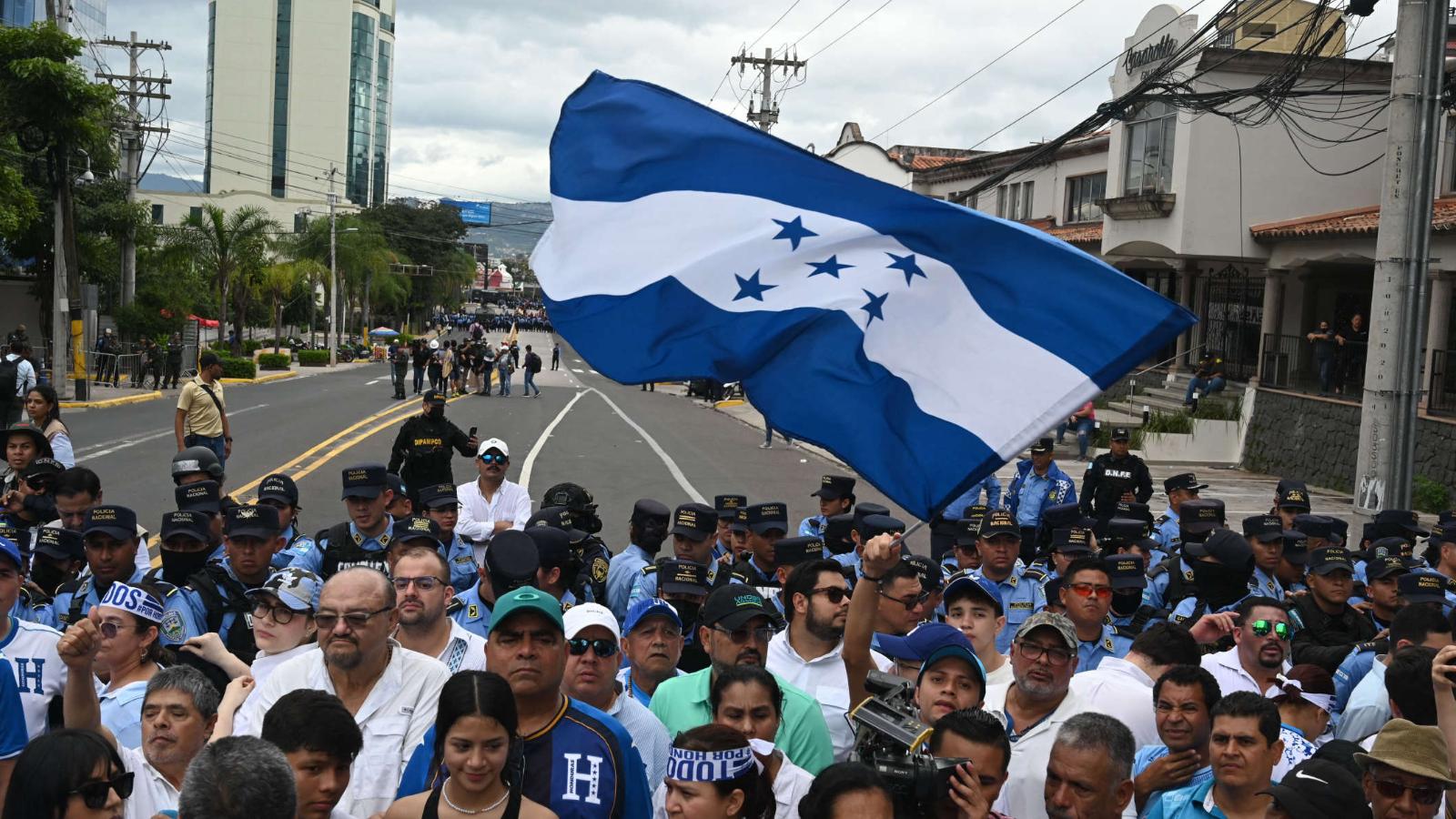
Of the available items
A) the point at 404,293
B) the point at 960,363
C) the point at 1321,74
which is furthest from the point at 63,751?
the point at 404,293

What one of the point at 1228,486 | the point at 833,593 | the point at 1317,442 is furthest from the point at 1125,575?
the point at 1317,442

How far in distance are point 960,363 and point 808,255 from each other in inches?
32.7

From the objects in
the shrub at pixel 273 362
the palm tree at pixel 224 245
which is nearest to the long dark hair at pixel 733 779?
the palm tree at pixel 224 245

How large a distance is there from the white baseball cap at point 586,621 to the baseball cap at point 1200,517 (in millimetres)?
6490

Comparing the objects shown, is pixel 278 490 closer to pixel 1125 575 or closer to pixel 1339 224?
pixel 1125 575

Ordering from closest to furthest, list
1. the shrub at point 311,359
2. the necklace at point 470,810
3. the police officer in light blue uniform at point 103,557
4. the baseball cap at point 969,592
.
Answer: the necklace at point 470,810, the baseball cap at point 969,592, the police officer in light blue uniform at point 103,557, the shrub at point 311,359

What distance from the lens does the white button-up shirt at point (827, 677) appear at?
5352 mm

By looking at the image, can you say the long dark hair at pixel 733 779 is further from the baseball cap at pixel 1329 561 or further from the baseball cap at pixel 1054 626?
the baseball cap at pixel 1329 561

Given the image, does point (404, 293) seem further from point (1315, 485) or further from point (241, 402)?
point (1315, 485)

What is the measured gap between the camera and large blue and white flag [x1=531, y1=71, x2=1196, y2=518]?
5.18 metres

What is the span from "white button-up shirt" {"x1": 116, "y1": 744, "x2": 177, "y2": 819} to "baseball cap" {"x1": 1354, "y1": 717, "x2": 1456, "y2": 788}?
12.7 feet

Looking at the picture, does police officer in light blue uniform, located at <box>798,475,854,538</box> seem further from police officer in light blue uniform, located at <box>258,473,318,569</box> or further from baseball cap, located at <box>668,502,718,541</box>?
police officer in light blue uniform, located at <box>258,473,318,569</box>

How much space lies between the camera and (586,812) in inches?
156

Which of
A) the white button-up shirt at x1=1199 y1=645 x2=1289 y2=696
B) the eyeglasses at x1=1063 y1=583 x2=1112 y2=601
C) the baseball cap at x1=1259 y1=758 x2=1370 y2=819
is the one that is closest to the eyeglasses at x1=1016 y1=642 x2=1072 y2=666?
the baseball cap at x1=1259 y1=758 x2=1370 y2=819
